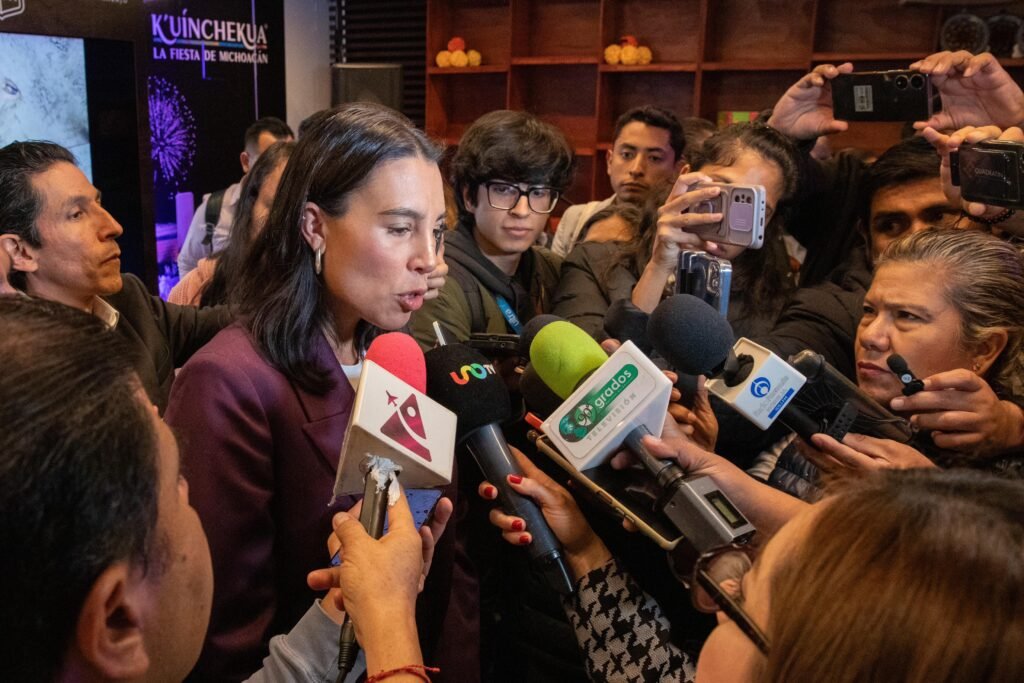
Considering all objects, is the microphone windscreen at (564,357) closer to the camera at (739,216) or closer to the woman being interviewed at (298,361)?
the woman being interviewed at (298,361)

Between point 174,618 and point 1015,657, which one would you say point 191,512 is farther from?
point 1015,657

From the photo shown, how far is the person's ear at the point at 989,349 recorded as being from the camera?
1.60m

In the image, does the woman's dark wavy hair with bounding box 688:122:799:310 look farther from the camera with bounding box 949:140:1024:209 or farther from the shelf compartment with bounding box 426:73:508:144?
the shelf compartment with bounding box 426:73:508:144

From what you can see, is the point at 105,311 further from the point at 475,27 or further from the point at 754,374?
the point at 475,27

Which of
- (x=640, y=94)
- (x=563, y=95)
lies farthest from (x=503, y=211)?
(x=563, y=95)

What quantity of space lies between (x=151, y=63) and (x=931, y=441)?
16.7 ft

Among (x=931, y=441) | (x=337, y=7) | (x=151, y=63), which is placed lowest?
(x=931, y=441)

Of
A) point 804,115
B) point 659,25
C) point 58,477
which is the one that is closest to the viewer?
point 58,477

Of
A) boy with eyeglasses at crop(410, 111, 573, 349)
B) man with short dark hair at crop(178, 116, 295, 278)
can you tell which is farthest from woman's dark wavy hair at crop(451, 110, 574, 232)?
man with short dark hair at crop(178, 116, 295, 278)

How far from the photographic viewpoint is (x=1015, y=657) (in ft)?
2.06

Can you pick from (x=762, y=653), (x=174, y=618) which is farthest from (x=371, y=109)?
(x=762, y=653)

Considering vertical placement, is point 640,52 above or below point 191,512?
above

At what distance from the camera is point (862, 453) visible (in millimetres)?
1334

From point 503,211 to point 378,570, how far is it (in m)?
1.37
